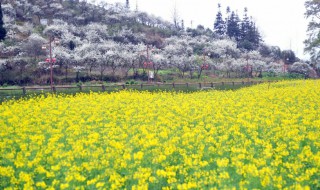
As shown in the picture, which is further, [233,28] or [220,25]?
[220,25]

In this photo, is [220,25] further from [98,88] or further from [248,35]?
[98,88]

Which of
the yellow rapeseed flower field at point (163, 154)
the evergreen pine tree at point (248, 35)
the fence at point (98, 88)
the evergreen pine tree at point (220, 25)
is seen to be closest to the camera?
the yellow rapeseed flower field at point (163, 154)

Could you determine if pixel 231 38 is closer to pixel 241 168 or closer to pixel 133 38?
pixel 133 38

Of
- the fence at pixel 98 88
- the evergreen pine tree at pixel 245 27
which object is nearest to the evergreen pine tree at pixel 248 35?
the evergreen pine tree at pixel 245 27

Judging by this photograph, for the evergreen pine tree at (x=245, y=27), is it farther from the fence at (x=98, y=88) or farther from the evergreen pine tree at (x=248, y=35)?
the fence at (x=98, y=88)

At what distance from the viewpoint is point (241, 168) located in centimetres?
641

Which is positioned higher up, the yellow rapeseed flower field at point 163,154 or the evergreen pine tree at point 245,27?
the evergreen pine tree at point 245,27

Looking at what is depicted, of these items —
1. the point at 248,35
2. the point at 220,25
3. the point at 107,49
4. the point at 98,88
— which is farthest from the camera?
the point at 220,25

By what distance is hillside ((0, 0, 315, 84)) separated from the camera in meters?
40.8

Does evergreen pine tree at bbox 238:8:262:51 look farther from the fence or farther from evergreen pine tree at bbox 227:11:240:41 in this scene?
the fence

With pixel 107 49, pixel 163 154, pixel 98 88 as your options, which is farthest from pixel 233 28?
pixel 163 154

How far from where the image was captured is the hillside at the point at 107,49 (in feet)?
134

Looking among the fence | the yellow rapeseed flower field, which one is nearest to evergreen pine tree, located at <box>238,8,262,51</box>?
the fence

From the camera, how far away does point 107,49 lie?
4922cm
